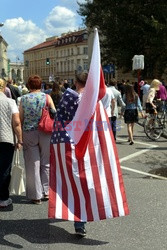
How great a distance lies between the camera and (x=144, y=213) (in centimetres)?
514

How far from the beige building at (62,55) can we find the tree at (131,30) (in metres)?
71.5

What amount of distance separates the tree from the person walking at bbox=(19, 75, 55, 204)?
24000mm

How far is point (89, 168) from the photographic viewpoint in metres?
4.30

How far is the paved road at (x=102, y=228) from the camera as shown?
13.8ft

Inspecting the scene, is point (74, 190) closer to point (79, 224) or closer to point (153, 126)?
point (79, 224)

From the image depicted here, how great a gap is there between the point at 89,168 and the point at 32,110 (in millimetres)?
1473

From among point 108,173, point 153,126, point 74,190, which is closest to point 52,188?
point 74,190

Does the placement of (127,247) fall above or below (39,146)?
below

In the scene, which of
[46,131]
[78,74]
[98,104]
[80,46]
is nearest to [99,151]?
[98,104]

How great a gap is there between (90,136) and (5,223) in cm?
157

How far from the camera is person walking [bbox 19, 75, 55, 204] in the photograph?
5395 millimetres

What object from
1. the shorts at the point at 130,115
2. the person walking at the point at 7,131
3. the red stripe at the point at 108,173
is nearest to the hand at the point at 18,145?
the person walking at the point at 7,131

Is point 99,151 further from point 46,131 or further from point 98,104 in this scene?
point 46,131

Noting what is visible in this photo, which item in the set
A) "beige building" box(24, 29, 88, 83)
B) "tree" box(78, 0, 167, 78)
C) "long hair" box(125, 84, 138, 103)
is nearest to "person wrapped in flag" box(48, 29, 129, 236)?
"long hair" box(125, 84, 138, 103)
